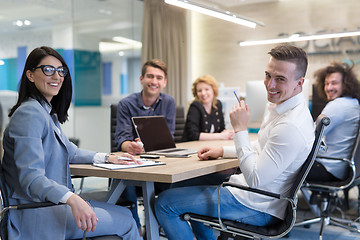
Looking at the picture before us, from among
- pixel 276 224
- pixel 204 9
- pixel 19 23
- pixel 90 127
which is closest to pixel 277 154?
pixel 276 224

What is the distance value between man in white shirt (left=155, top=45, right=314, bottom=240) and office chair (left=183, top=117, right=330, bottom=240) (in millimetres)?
27

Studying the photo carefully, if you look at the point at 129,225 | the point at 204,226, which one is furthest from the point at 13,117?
the point at 204,226

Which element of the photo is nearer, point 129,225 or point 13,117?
point 13,117

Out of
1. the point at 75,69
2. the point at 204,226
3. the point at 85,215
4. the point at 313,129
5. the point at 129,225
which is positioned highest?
the point at 75,69

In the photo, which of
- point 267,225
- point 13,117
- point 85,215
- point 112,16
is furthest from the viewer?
point 112,16

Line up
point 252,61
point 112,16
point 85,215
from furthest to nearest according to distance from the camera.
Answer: point 252,61, point 112,16, point 85,215

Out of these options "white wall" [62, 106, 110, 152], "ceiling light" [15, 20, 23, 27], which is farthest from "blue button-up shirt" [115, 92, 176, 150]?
"white wall" [62, 106, 110, 152]

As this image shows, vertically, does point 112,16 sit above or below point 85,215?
above

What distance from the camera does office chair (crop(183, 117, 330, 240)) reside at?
1918 millimetres

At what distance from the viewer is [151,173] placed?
1.91 m

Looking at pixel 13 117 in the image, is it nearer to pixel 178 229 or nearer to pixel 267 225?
pixel 178 229

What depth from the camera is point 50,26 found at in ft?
19.4

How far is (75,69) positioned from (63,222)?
488 centimetres

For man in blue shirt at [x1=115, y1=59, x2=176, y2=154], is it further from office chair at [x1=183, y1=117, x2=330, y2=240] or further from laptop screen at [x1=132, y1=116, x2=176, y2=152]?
office chair at [x1=183, y1=117, x2=330, y2=240]
